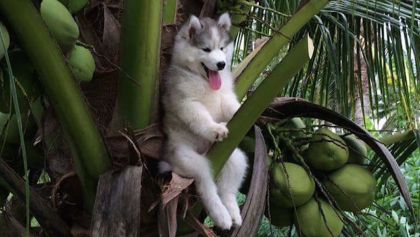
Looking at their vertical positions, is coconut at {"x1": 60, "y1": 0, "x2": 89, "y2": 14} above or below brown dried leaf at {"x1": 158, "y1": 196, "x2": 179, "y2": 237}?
above

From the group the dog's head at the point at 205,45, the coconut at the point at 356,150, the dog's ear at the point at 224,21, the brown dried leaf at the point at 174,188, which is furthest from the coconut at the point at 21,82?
the coconut at the point at 356,150

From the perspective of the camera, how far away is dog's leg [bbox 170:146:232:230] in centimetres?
141

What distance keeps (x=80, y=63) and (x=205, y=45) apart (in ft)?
1.65

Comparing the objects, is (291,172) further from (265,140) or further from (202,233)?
(202,233)

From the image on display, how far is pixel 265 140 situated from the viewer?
1.65 metres

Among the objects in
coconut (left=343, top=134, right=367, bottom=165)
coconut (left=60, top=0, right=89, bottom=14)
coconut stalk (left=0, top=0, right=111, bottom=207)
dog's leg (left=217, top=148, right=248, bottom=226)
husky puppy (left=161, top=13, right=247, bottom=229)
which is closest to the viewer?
coconut stalk (left=0, top=0, right=111, bottom=207)

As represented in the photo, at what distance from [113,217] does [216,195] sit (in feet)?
1.15

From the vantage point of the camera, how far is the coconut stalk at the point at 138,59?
132 centimetres

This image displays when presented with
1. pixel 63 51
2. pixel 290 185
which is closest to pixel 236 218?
pixel 290 185

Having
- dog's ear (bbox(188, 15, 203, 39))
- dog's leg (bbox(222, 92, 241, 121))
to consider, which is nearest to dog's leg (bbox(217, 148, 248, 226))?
dog's leg (bbox(222, 92, 241, 121))

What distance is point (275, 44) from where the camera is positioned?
1.55 m

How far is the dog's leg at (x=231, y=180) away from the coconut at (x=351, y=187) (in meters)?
0.23

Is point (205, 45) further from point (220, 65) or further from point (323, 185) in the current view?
point (323, 185)

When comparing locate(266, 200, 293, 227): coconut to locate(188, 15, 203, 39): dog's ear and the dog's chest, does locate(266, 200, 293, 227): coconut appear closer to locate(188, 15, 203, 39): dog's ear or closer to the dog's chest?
the dog's chest
